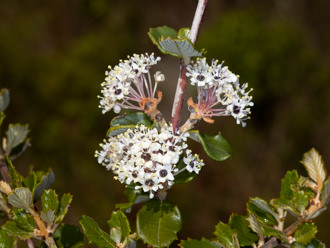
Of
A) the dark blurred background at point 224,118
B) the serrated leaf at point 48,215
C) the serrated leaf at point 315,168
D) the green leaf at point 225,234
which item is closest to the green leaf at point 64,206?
the serrated leaf at point 48,215

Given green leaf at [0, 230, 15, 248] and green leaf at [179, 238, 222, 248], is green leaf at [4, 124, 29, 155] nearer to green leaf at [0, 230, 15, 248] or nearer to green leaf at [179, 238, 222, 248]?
green leaf at [0, 230, 15, 248]

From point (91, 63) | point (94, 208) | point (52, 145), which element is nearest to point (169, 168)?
point (94, 208)

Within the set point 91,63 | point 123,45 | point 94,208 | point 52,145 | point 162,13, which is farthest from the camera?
point 162,13

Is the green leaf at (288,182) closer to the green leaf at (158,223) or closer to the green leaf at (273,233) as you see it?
the green leaf at (273,233)

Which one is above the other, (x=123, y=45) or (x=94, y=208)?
(x=123, y=45)

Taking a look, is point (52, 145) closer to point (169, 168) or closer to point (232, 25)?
point (232, 25)

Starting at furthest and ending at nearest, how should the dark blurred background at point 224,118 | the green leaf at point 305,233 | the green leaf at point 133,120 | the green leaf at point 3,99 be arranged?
the dark blurred background at point 224,118 → the green leaf at point 3,99 → the green leaf at point 133,120 → the green leaf at point 305,233
